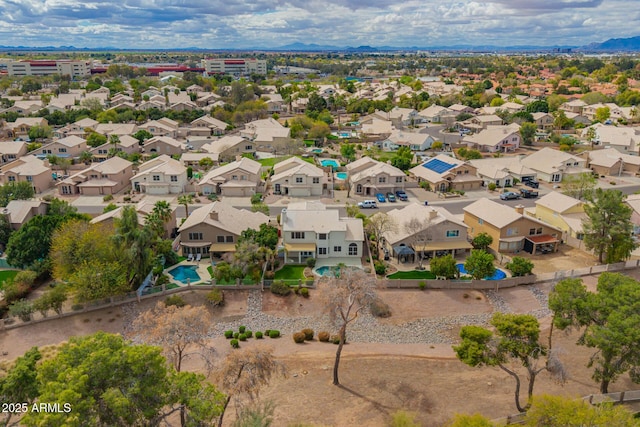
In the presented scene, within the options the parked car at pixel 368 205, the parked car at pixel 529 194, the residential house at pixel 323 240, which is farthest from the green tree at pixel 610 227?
the parked car at pixel 368 205

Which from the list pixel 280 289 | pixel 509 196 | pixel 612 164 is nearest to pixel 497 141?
pixel 612 164

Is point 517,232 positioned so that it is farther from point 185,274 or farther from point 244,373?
point 244,373

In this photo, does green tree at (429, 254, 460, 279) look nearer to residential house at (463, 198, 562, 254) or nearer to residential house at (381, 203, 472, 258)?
residential house at (381, 203, 472, 258)

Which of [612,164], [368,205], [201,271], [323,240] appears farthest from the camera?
[612,164]

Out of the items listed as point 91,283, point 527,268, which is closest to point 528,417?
point 527,268

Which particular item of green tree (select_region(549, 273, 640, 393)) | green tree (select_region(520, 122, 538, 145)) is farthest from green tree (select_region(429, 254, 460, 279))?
green tree (select_region(520, 122, 538, 145))

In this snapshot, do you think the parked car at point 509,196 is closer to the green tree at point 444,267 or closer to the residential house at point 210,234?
the green tree at point 444,267

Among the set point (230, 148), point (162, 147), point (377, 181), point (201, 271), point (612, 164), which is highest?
point (230, 148)
